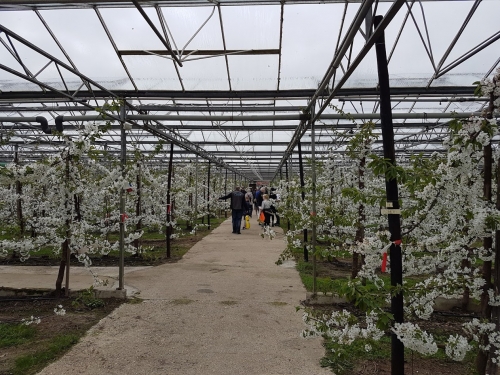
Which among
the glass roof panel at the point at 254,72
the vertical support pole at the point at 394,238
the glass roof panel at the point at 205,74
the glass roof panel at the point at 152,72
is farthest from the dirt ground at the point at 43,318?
the glass roof panel at the point at 254,72

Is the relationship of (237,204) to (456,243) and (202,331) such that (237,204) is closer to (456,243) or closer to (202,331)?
(202,331)

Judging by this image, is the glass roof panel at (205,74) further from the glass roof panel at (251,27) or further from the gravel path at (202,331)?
the gravel path at (202,331)

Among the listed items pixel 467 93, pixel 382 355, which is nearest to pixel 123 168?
pixel 382 355

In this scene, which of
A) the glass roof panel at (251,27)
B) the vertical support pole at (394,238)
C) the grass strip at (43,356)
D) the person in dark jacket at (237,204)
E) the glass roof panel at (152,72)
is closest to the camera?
the vertical support pole at (394,238)

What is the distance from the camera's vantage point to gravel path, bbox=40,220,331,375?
161 inches

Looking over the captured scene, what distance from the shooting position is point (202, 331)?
511 cm

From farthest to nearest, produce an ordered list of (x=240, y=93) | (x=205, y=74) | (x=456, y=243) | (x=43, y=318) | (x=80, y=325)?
(x=240, y=93), (x=205, y=74), (x=43, y=318), (x=80, y=325), (x=456, y=243)

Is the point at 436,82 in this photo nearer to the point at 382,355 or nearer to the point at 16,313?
the point at 382,355

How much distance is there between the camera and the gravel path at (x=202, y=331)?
4.08 meters

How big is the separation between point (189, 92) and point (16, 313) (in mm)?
5479

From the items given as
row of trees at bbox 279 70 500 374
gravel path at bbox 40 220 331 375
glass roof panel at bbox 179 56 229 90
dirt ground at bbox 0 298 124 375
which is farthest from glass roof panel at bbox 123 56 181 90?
row of trees at bbox 279 70 500 374

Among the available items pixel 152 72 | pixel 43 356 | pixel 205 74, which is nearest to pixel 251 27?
pixel 205 74

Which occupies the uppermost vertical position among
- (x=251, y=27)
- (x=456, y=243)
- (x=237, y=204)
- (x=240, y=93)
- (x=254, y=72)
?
(x=251, y=27)

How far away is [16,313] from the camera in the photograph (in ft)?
18.8
